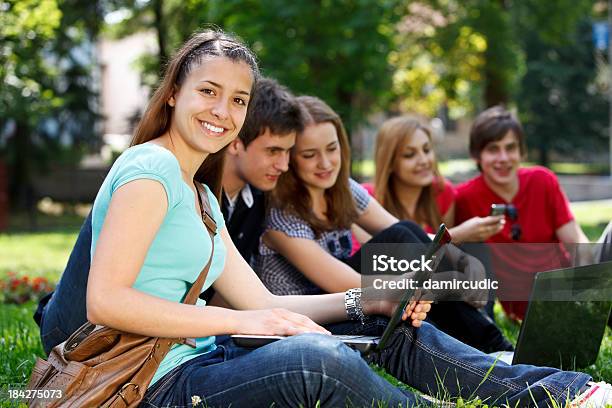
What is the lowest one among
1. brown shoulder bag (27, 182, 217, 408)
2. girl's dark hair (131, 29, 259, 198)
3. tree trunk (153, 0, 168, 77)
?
brown shoulder bag (27, 182, 217, 408)

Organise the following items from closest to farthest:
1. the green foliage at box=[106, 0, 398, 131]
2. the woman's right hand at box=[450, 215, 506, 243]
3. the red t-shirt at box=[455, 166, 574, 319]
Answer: the woman's right hand at box=[450, 215, 506, 243] < the red t-shirt at box=[455, 166, 574, 319] < the green foliage at box=[106, 0, 398, 131]

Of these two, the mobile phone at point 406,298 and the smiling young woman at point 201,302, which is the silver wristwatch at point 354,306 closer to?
the smiling young woman at point 201,302

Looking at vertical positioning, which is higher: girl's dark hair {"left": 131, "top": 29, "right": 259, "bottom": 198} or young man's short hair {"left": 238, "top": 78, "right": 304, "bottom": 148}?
girl's dark hair {"left": 131, "top": 29, "right": 259, "bottom": 198}

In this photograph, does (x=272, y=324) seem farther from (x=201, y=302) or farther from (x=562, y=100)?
(x=562, y=100)

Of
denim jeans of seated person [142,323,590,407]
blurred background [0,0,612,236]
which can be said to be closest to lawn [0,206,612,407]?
denim jeans of seated person [142,323,590,407]

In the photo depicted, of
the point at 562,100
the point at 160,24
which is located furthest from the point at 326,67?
the point at 562,100

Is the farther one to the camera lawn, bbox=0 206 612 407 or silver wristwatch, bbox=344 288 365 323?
lawn, bbox=0 206 612 407

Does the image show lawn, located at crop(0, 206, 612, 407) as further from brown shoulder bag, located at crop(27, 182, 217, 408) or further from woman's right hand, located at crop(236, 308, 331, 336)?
woman's right hand, located at crop(236, 308, 331, 336)

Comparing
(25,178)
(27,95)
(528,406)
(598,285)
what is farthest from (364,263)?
(25,178)

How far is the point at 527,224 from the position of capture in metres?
5.14

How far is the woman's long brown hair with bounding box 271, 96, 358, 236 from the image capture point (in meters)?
3.96

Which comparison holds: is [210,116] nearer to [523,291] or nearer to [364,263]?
[364,263]

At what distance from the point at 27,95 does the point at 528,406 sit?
40.6ft

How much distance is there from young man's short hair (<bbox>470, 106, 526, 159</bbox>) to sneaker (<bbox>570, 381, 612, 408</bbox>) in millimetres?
2738
